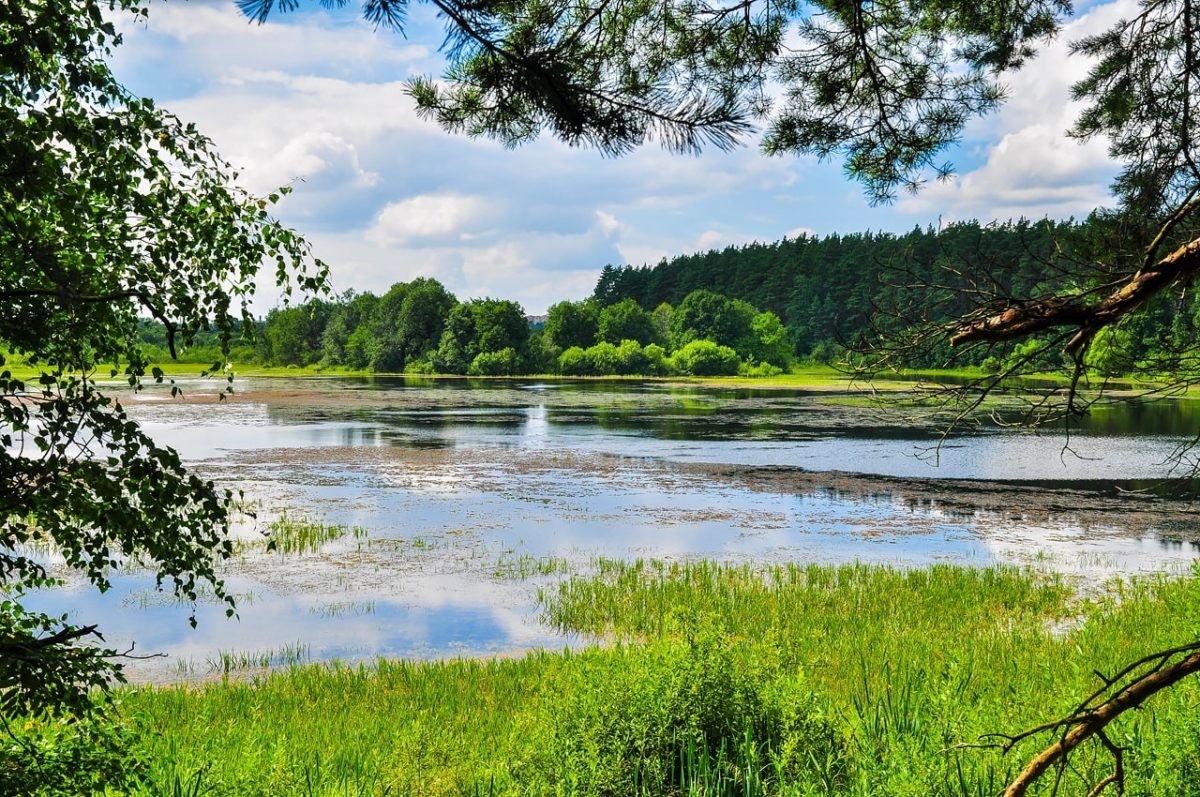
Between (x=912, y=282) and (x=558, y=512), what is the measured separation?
1507 centimetres

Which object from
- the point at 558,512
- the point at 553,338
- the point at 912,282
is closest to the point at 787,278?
the point at 553,338

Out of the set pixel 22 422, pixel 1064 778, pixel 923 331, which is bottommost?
pixel 1064 778

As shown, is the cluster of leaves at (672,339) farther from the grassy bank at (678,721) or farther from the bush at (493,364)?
the grassy bank at (678,721)

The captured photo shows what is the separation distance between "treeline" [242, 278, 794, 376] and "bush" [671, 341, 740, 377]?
0.10 m

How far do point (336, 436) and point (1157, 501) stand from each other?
2502 centimetres

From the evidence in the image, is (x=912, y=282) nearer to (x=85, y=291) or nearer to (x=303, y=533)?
(x=85, y=291)

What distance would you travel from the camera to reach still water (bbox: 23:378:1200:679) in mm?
11164

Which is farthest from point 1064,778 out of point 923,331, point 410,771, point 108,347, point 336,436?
point 336,436

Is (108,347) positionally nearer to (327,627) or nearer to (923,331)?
(923,331)

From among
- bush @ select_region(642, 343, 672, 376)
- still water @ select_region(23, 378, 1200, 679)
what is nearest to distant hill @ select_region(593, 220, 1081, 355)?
bush @ select_region(642, 343, 672, 376)

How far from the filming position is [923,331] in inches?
128

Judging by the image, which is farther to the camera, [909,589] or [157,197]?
[909,589]

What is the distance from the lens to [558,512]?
18.3 metres

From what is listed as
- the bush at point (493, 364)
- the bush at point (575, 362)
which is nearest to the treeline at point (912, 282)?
the bush at point (575, 362)
